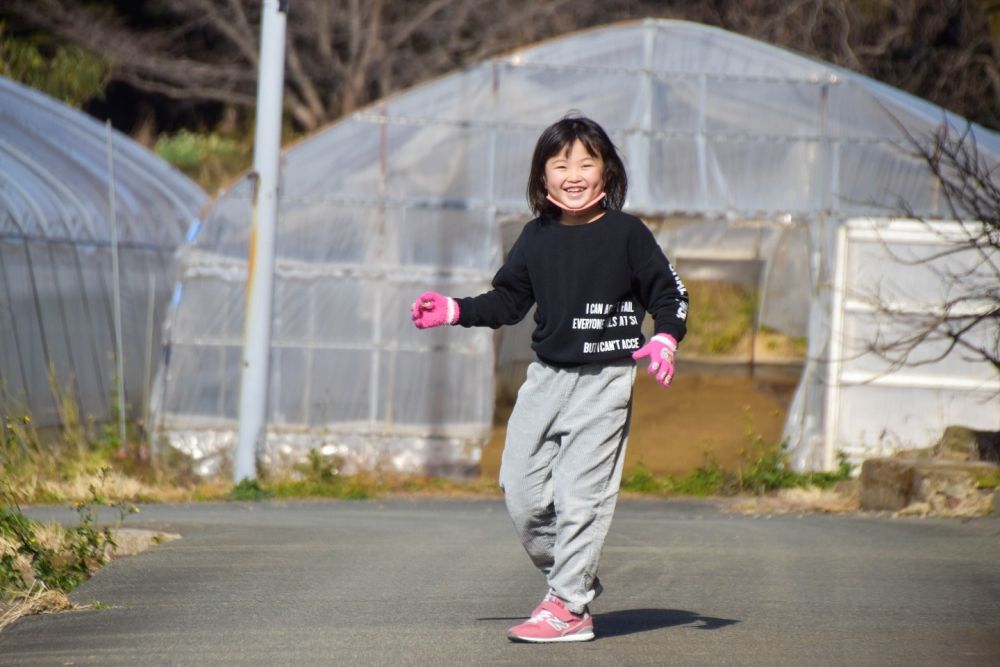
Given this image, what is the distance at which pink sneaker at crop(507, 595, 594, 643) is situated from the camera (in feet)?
17.1

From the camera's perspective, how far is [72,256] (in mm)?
15180

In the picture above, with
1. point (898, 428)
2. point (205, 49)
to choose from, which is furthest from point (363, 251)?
point (205, 49)

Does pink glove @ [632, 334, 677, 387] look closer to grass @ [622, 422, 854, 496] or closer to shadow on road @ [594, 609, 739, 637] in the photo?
shadow on road @ [594, 609, 739, 637]

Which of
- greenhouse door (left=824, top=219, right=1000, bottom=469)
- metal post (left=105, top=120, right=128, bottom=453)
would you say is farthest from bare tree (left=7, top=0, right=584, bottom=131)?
greenhouse door (left=824, top=219, right=1000, bottom=469)

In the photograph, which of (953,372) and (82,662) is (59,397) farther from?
(82,662)

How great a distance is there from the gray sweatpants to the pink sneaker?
0.04 m

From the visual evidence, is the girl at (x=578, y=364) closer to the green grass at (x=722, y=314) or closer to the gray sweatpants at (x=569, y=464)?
the gray sweatpants at (x=569, y=464)

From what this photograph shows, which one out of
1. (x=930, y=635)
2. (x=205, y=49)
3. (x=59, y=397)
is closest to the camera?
(x=930, y=635)

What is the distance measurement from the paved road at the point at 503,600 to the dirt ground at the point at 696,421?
513 centimetres

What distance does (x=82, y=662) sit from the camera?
16.5 ft

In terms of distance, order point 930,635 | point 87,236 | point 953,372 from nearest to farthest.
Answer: point 930,635 < point 953,372 < point 87,236

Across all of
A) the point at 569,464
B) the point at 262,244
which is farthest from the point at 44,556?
the point at 262,244

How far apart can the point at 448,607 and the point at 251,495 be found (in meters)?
6.50

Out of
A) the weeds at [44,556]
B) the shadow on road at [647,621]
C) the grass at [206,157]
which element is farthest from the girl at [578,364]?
the grass at [206,157]
